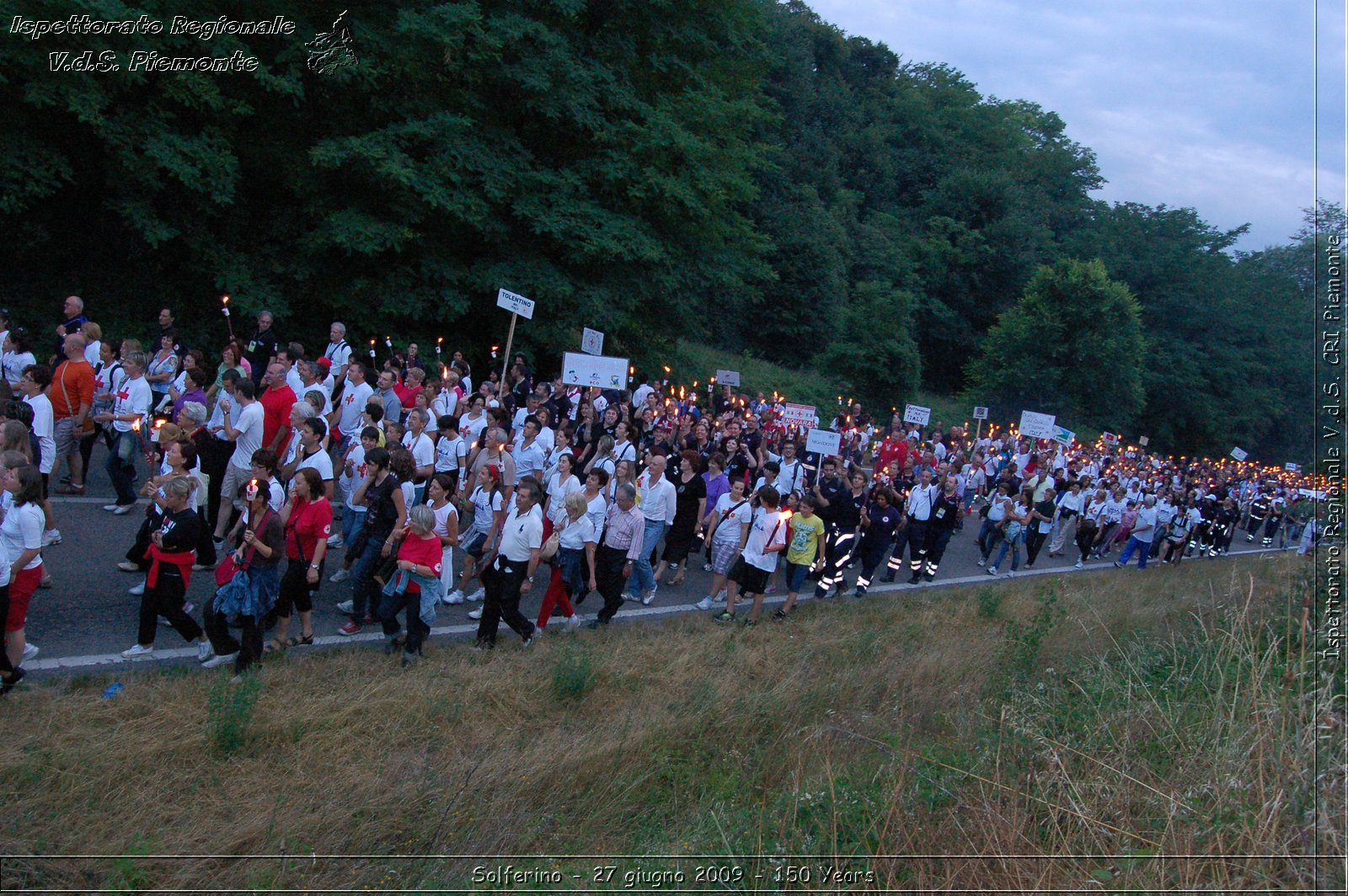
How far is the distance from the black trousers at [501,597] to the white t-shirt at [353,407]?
358cm

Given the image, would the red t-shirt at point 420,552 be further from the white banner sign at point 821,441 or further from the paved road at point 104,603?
the white banner sign at point 821,441

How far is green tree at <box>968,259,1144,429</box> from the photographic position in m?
46.4

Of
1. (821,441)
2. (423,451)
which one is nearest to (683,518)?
(423,451)

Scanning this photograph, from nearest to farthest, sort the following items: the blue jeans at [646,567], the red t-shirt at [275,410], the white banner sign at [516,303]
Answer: the red t-shirt at [275,410] → the blue jeans at [646,567] → the white banner sign at [516,303]

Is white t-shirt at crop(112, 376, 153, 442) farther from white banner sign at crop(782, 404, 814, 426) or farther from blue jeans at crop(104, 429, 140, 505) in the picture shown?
white banner sign at crop(782, 404, 814, 426)

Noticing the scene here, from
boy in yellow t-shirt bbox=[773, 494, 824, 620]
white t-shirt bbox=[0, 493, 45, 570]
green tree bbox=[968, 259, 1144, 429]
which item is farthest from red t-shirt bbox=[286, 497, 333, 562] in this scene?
green tree bbox=[968, 259, 1144, 429]

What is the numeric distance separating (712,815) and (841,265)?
43.7 metres

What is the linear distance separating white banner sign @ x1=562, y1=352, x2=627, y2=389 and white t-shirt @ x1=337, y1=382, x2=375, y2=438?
450 cm

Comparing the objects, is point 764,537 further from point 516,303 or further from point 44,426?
point 44,426

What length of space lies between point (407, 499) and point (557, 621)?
2176mm

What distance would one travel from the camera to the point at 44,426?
371 inches

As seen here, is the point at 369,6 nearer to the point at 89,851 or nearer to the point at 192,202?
the point at 192,202

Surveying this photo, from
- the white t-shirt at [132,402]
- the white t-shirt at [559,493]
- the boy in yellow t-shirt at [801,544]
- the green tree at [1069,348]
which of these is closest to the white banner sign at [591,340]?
the boy in yellow t-shirt at [801,544]

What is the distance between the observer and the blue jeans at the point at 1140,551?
2067 cm
